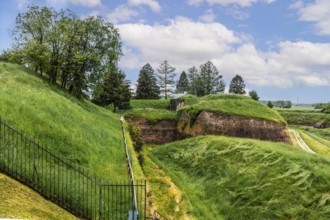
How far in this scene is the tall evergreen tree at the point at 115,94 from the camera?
55312 mm

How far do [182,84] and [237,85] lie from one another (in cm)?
1606

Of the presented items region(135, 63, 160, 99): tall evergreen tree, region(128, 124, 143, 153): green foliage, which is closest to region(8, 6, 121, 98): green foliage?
region(128, 124, 143, 153): green foliage

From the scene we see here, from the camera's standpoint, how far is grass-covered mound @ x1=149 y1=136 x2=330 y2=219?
1634 cm

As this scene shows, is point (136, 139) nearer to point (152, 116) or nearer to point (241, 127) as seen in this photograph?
point (241, 127)

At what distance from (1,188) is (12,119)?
181 inches

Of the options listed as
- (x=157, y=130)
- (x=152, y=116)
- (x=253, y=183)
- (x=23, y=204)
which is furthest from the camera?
(x=152, y=116)

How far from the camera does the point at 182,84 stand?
90.9m

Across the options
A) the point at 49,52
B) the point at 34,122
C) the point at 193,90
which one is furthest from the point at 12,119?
the point at 193,90

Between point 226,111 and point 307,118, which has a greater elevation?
point 226,111

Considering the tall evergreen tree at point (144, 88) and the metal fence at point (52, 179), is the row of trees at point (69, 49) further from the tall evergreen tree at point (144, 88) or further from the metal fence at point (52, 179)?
the tall evergreen tree at point (144, 88)

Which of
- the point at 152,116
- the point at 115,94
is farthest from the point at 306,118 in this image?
the point at 152,116

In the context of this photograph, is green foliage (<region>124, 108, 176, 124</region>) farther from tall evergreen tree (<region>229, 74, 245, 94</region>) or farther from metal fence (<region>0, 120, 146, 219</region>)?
tall evergreen tree (<region>229, 74, 245, 94</region>)

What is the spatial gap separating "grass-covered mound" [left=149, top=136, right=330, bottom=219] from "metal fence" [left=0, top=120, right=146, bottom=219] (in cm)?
629

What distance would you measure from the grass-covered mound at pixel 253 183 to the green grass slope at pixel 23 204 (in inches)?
345
